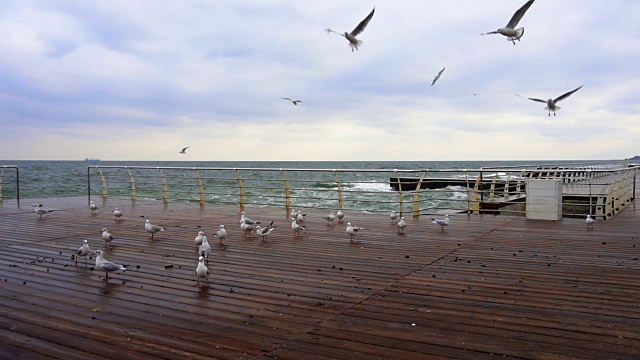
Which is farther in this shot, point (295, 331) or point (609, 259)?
point (609, 259)

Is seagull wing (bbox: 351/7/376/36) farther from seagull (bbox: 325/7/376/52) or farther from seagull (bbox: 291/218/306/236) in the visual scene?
seagull (bbox: 291/218/306/236)

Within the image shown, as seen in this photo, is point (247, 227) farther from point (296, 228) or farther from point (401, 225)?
point (401, 225)

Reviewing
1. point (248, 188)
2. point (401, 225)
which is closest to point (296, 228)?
point (401, 225)

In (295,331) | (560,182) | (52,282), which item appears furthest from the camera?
(560,182)

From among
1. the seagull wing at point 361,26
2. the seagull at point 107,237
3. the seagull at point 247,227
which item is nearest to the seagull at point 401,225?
the seagull at point 247,227

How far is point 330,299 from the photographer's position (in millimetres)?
3969

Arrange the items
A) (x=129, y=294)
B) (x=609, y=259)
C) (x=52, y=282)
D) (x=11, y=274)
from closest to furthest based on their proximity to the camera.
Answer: (x=129, y=294)
(x=52, y=282)
(x=11, y=274)
(x=609, y=259)

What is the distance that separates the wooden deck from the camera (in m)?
2.94

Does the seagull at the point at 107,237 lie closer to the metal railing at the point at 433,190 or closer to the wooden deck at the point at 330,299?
the wooden deck at the point at 330,299

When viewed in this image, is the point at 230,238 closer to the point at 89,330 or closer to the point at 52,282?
the point at 52,282

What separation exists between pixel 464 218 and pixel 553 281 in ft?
17.9

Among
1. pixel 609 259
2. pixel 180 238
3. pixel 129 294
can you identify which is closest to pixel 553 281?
pixel 609 259

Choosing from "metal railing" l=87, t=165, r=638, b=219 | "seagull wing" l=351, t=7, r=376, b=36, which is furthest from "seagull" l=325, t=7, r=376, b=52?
"metal railing" l=87, t=165, r=638, b=219

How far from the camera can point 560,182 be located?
9.23 m
